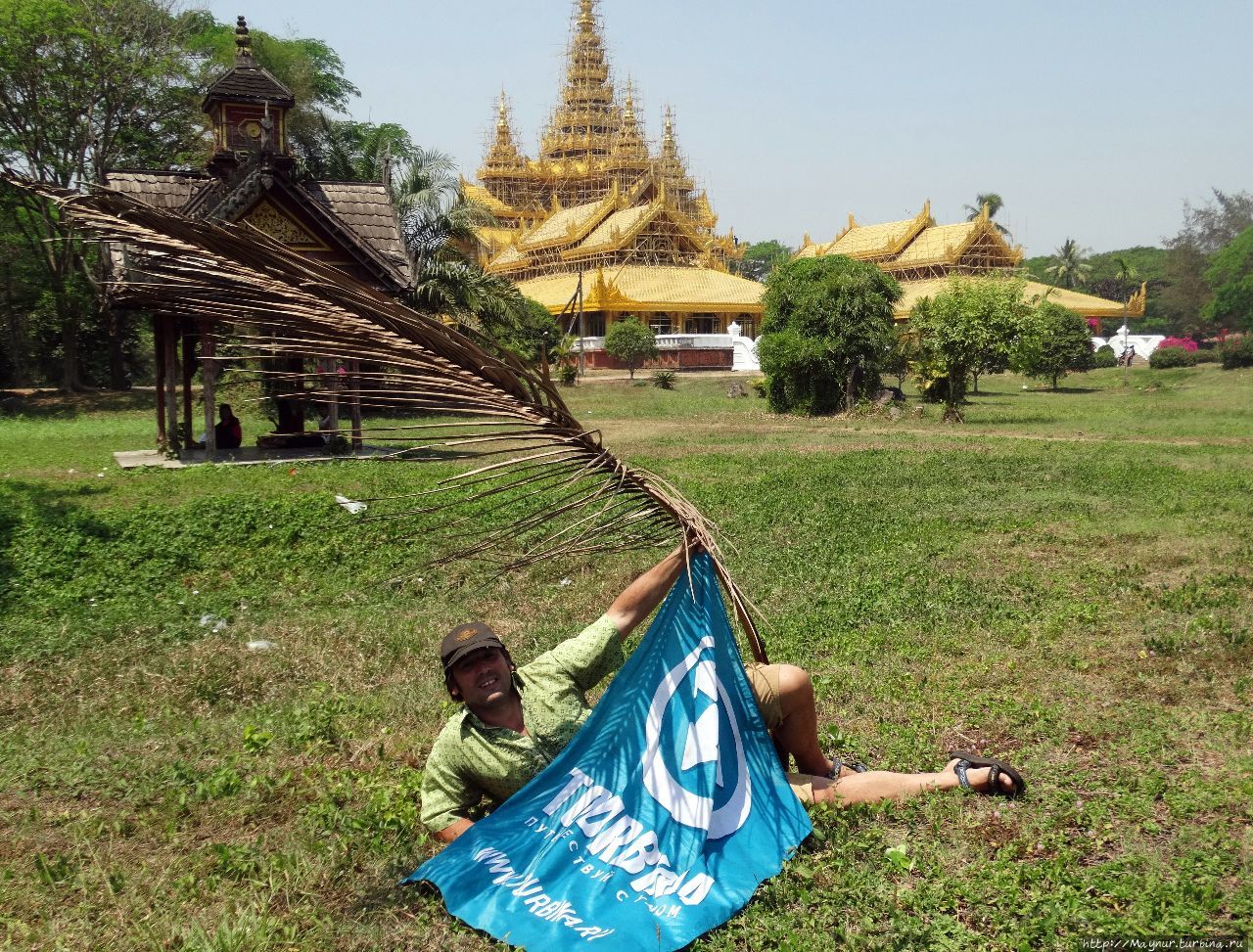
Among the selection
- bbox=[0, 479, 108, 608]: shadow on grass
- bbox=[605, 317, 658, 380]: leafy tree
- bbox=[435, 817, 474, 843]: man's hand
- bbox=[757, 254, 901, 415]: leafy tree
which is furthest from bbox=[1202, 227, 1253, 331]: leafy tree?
bbox=[435, 817, 474, 843]: man's hand

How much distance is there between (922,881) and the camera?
3.34 meters

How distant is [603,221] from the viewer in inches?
1873

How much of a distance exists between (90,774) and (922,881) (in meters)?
3.24

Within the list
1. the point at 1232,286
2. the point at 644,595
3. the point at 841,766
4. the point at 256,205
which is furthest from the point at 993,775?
the point at 1232,286

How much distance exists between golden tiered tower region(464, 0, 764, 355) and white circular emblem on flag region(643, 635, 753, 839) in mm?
35661

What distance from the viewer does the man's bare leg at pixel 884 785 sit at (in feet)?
12.6

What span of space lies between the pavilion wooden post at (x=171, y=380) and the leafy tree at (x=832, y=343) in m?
13.5

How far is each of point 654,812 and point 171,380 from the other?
1339cm

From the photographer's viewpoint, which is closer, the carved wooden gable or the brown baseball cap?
the brown baseball cap

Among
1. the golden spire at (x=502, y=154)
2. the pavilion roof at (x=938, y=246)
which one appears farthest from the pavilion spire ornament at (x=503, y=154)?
the pavilion roof at (x=938, y=246)

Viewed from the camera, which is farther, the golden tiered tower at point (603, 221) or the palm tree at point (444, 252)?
the golden tiered tower at point (603, 221)

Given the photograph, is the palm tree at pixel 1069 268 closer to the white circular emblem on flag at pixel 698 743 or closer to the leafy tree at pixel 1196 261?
the leafy tree at pixel 1196 261

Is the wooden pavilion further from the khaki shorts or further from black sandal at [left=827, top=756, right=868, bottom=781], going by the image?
the khaki shorts

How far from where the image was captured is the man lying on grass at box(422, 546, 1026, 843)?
3549 millimetres
